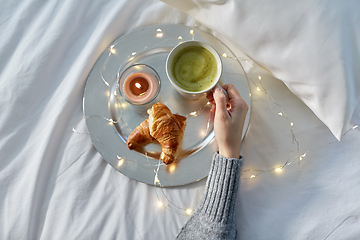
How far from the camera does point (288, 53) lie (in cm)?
69

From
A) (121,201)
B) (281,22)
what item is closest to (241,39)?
(281,22)

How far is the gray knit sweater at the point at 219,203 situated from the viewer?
756 mm

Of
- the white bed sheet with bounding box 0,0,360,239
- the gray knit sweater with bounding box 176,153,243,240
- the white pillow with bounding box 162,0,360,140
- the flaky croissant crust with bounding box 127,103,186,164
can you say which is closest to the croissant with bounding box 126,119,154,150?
the flaky croissant crust with bounding box 127,103,186,164

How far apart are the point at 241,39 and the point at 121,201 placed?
2.34ft

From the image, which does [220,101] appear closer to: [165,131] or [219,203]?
[165,131]

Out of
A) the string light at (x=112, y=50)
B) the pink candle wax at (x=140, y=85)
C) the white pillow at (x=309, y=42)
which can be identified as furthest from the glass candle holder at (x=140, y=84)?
the white pillow at (x=309, y=42)

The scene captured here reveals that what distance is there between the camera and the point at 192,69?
30.2 inches

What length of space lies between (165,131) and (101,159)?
0.30 meters

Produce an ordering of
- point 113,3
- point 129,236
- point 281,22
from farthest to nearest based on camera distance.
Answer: point 113,3 < point 129,236 < point 281,22

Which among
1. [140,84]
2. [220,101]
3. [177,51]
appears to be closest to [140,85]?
[140,84]

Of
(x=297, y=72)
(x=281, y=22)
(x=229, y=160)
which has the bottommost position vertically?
(x=229, y=160)

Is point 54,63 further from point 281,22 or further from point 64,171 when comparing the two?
point 281,22

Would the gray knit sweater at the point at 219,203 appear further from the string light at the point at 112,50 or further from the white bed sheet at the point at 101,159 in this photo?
the string light at the point at 112,50

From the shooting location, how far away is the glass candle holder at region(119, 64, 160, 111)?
0.79 meters
